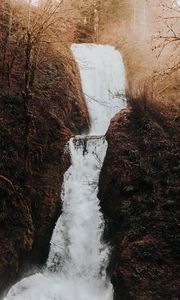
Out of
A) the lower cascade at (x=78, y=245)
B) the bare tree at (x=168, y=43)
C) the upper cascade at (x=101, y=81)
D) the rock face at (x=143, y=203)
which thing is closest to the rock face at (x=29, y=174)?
the lower cascade at (x=78, y=245)

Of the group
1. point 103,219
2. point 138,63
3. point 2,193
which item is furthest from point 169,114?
point 138,63

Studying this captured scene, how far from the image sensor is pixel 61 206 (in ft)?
33.9

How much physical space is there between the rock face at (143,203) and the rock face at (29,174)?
4.83 feet

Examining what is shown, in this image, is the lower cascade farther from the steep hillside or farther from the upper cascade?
the upper cascade

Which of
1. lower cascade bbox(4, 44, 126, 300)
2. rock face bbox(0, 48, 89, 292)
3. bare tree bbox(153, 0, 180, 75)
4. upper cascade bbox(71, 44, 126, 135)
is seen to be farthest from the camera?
upper cascade bbox(71, 44, 126, 135)

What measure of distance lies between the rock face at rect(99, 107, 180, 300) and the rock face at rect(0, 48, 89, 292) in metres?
1.47

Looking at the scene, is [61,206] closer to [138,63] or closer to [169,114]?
[169,114]

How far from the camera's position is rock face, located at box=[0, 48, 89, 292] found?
8.75 metres

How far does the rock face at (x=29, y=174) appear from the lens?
28.7ft

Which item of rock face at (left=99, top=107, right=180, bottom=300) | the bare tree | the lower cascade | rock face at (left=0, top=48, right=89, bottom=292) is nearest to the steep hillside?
rock face at (left=0, top=48, right=89, bottom=292)

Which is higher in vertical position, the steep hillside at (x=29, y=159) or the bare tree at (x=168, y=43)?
the bare tree at (x=168, y=43)

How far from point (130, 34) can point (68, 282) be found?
54.1 ft

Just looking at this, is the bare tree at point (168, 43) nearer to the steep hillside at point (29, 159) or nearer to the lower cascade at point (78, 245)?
the lower cascade at point (78, 245)

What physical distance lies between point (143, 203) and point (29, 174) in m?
3.05
